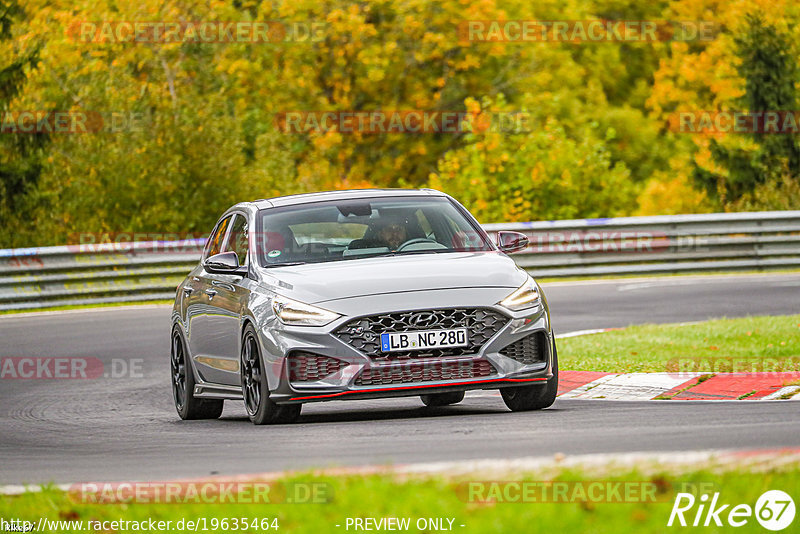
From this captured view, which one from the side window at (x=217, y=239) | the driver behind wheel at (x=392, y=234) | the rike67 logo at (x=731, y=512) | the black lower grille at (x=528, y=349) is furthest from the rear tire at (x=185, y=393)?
the rike67 logo at (x=731, y=512)

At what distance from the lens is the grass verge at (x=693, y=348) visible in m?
13.1

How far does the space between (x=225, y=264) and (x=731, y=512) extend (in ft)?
19.8

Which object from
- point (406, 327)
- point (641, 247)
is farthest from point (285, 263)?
point (641, 247)

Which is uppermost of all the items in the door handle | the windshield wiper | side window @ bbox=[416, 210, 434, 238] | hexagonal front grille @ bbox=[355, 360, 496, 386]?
side window @ bbox=[416, 210, 434, 238]

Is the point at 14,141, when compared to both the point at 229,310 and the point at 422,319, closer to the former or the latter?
the point at 229,310

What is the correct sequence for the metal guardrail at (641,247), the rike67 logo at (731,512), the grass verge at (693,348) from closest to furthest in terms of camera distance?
the rike67 logo at (731,512) → the grass verge at (693,348) → the metal guardrail at (641,247)

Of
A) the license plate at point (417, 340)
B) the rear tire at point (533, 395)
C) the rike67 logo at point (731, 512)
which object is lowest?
the rear tire at point (533, 395)

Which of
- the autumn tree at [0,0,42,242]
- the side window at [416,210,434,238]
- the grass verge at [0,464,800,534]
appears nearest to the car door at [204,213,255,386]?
the side window at [416,210,434,238]

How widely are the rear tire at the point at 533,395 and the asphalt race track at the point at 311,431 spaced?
0.14 m

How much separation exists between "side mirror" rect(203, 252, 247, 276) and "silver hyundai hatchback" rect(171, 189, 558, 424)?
0.01 meters

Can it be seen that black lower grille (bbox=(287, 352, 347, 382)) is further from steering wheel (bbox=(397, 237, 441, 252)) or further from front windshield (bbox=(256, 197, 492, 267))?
steering wheel (bbox=(397, 237, 441, 252))

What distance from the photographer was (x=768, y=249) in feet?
91.0

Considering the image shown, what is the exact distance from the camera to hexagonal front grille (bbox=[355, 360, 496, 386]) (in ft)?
32.4

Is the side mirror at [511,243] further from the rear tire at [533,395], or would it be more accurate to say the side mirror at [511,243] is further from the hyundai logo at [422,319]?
the hyundai logo at [422,319]
